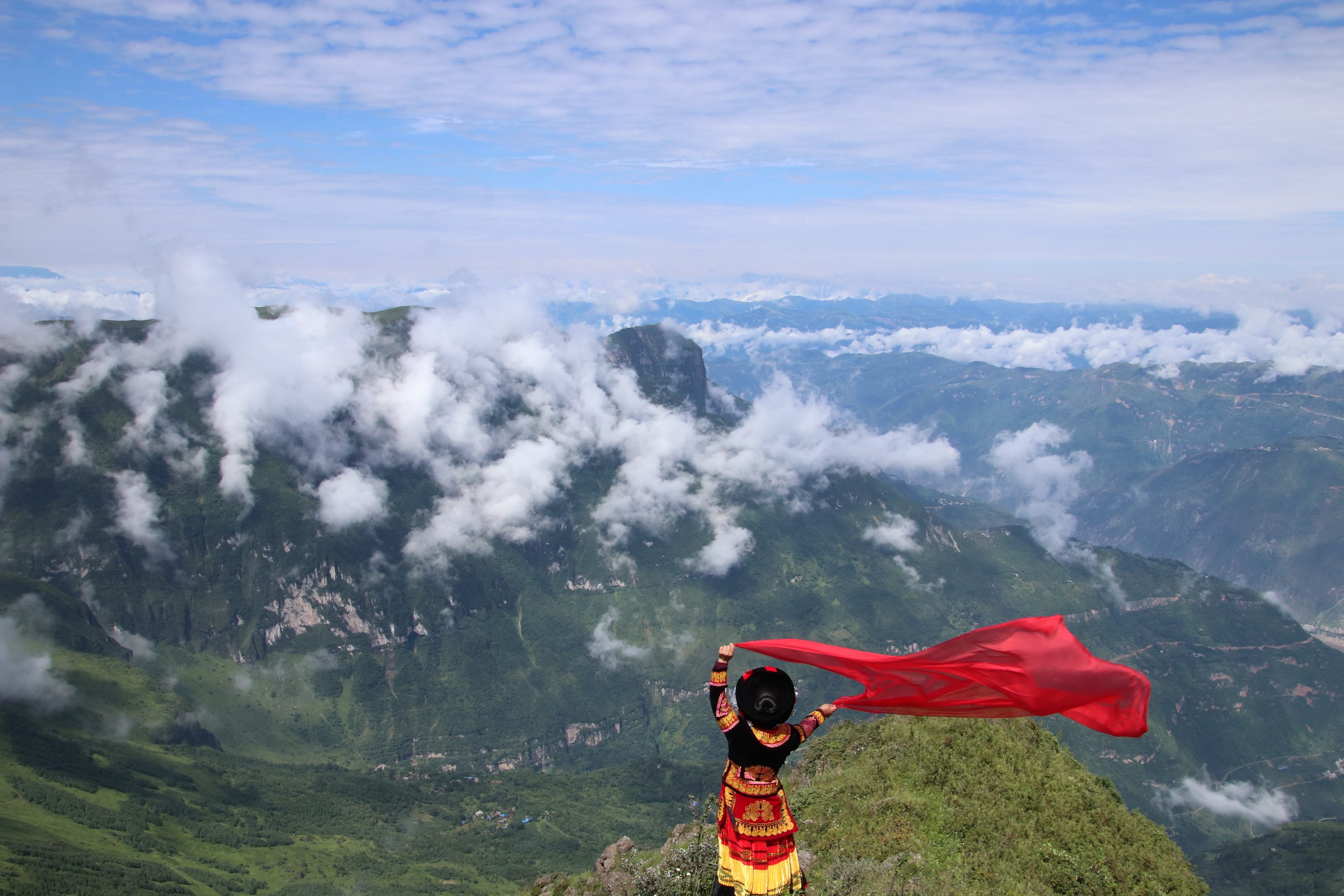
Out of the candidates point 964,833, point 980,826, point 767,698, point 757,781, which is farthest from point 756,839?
point 980,826

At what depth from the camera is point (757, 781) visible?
14.6m

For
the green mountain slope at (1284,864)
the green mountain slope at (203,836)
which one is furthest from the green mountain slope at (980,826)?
the green mountain slope at (203,836)

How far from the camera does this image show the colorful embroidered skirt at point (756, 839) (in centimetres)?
1488

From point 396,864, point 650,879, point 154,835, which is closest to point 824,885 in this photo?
point 650,879

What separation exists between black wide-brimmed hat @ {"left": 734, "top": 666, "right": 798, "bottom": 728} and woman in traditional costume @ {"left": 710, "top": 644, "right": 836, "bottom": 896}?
0.04 feet

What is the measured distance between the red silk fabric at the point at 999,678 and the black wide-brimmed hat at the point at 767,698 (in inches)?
77.1

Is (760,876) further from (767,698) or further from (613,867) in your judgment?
(613,867)

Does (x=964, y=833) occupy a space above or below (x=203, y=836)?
above

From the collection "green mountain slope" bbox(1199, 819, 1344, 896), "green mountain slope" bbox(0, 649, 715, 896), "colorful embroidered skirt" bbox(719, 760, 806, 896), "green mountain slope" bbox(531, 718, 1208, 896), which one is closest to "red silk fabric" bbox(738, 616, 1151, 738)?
"colorful embroidered skirt" bbox(719, 760, 806, 896)

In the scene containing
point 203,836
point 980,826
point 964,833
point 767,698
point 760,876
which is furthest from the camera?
point 203,836

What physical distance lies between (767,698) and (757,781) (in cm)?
205

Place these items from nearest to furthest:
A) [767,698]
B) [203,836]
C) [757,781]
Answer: [767,698]
[757,781]
[203,836]

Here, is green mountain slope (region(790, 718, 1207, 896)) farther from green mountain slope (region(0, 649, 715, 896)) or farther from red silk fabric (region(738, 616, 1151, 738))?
green mountain slope (region(0, 649, 715, 896))

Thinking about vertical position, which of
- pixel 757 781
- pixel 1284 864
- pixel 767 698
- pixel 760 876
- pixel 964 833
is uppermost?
pixel 767 698
